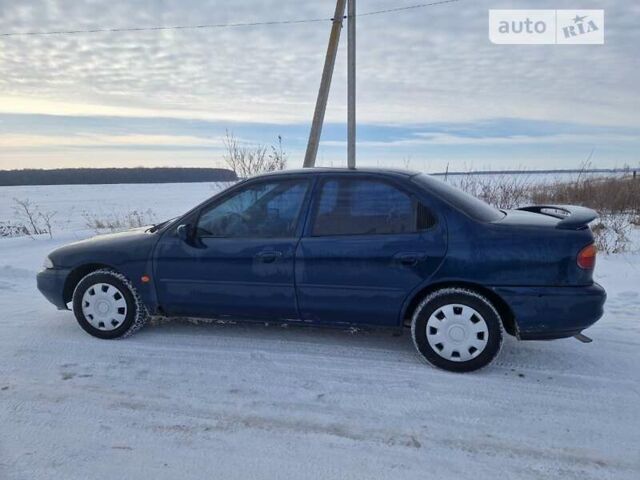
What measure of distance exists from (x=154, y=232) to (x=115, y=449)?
2.13 meters

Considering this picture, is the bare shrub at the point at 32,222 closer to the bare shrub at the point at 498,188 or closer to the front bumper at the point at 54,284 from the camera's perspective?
the front bumper at the point at 54,284

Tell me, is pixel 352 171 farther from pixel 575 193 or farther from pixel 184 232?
pixel 575 193

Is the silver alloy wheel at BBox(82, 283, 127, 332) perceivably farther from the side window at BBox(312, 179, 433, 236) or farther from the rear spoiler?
the rear spoiler

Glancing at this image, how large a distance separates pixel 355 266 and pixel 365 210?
18.0 inches

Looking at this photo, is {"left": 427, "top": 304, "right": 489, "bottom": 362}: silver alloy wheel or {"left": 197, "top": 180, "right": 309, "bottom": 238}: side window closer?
{"left": 427, "top": 304, "right": 489, "bottom": 362}: silver alloy wheel

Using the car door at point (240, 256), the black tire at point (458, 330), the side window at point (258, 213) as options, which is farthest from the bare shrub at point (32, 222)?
the black tire at point (458, 330)

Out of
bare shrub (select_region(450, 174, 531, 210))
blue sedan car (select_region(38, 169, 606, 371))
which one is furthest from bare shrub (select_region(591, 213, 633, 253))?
blue sedan car (select_region(38, 169, 606, 371))

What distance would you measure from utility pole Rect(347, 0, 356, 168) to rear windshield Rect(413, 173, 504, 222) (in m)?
5.60

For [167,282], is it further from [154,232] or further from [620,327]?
[620,327]

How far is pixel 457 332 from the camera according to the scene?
3.64 m

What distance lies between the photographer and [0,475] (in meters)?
2.47

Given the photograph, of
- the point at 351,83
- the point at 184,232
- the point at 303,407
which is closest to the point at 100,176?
the point at 351,83

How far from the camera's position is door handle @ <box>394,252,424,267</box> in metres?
3.68

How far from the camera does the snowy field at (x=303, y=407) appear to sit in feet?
8.47
